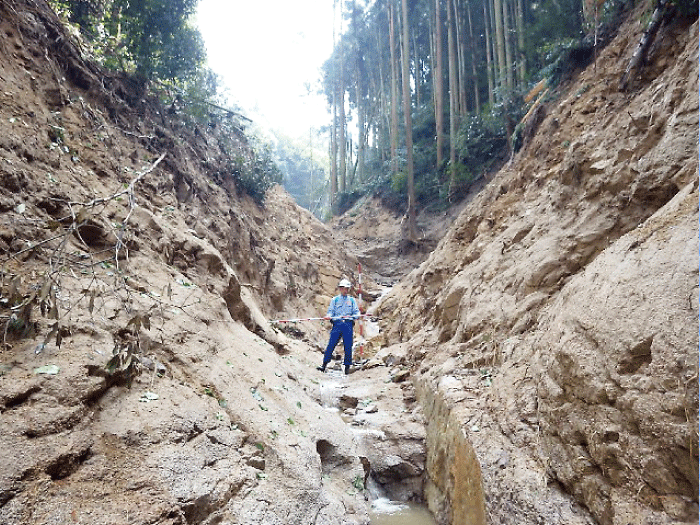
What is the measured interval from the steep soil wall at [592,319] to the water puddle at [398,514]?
0.51ft

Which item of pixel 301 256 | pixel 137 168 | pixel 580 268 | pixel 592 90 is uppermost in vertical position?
pixel 592 90

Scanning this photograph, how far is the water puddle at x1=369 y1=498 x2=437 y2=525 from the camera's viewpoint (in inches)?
144

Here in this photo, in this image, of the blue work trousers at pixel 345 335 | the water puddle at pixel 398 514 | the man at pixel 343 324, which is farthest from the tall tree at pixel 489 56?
the water puddle at pixel 398 514

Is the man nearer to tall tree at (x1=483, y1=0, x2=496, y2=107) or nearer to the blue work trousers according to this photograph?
the blue work trousers

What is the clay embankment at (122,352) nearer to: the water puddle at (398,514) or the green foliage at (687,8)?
the water puddle at (398,514)

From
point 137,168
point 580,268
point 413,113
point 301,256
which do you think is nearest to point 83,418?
point 580,268

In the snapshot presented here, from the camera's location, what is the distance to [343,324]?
291 inches

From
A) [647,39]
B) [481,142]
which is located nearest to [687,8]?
[647,39]

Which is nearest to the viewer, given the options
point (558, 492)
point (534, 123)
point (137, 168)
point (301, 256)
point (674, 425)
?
point (674, 425)

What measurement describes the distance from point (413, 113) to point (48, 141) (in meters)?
16.6

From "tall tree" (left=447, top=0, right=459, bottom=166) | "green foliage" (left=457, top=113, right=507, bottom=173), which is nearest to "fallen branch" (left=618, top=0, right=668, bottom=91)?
"green foliage" (left=457, top=113, right=507, bottom=173)

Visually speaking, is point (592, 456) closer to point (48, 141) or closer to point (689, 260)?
point (689, 260)

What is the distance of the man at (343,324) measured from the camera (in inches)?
285

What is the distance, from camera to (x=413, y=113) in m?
19.0
